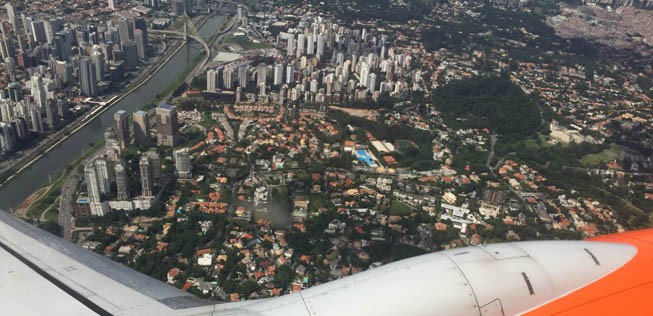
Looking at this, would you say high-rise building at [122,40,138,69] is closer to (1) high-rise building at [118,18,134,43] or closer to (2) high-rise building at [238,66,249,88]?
(1) high-rise building at [118,18,134,43]

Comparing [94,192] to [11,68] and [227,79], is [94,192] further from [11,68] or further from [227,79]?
[11,68]

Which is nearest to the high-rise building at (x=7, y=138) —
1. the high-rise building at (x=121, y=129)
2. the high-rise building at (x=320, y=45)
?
the high-rise building at (x=121, y=129)

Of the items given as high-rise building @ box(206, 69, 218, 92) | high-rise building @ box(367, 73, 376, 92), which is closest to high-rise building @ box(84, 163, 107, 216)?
high-rise building @ box(206, 69, 218, 92)

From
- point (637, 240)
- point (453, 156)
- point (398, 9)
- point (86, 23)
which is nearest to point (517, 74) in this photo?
point (453, 156)

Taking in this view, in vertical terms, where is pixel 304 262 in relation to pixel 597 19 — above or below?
below

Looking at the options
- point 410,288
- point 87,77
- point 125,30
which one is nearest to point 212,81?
point 87,77

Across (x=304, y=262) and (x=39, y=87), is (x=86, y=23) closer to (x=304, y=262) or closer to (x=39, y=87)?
(x=39, y=87)
